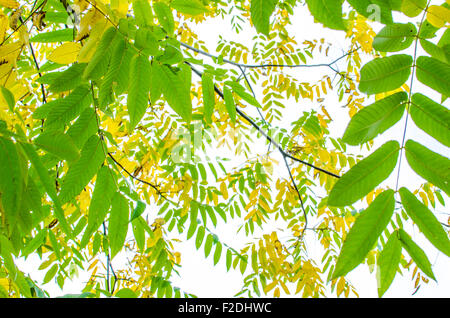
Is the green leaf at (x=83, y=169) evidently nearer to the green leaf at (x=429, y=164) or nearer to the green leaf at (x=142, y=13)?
the green leaf at (x=142, y=13)

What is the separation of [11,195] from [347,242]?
0.74m

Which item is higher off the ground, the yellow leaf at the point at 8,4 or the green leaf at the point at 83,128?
the yellow leaf at the point at 8,4

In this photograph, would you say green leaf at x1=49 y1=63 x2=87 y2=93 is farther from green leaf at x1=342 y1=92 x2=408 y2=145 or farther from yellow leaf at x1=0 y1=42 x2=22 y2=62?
green leaf at x1=342 y1=92 x2=408 y2=145

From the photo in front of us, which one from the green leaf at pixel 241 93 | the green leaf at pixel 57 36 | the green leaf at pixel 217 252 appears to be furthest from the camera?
the green leaf at pixel 217 252

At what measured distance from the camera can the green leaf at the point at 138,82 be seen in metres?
0.82

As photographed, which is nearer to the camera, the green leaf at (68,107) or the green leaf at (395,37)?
the green leaf at (395,37)

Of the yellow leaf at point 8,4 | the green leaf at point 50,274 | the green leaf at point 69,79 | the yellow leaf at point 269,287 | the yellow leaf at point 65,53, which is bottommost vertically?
the yellow leaf at point 269,287

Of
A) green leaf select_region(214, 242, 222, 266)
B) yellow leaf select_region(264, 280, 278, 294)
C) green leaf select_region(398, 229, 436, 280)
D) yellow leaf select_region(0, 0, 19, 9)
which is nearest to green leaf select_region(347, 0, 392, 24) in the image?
green leaf select_region(398, 229, 436, 280)

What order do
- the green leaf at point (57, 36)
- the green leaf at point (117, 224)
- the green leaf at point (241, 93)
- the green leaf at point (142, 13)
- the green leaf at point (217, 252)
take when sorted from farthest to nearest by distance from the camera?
the green leaf at point (217, 252), the green leaf at point (241, 93), the green leaf at point (57, 36), the green leaf at point (117, 224), the green leaf at point (142, 13)

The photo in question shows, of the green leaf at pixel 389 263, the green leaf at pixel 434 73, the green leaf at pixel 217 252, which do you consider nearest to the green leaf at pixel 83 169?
the green leaf at pixel 389 263

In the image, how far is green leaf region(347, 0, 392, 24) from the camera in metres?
0.69

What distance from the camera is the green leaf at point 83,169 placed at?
37.2 inches

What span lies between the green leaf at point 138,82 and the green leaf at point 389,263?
2.48 feet
